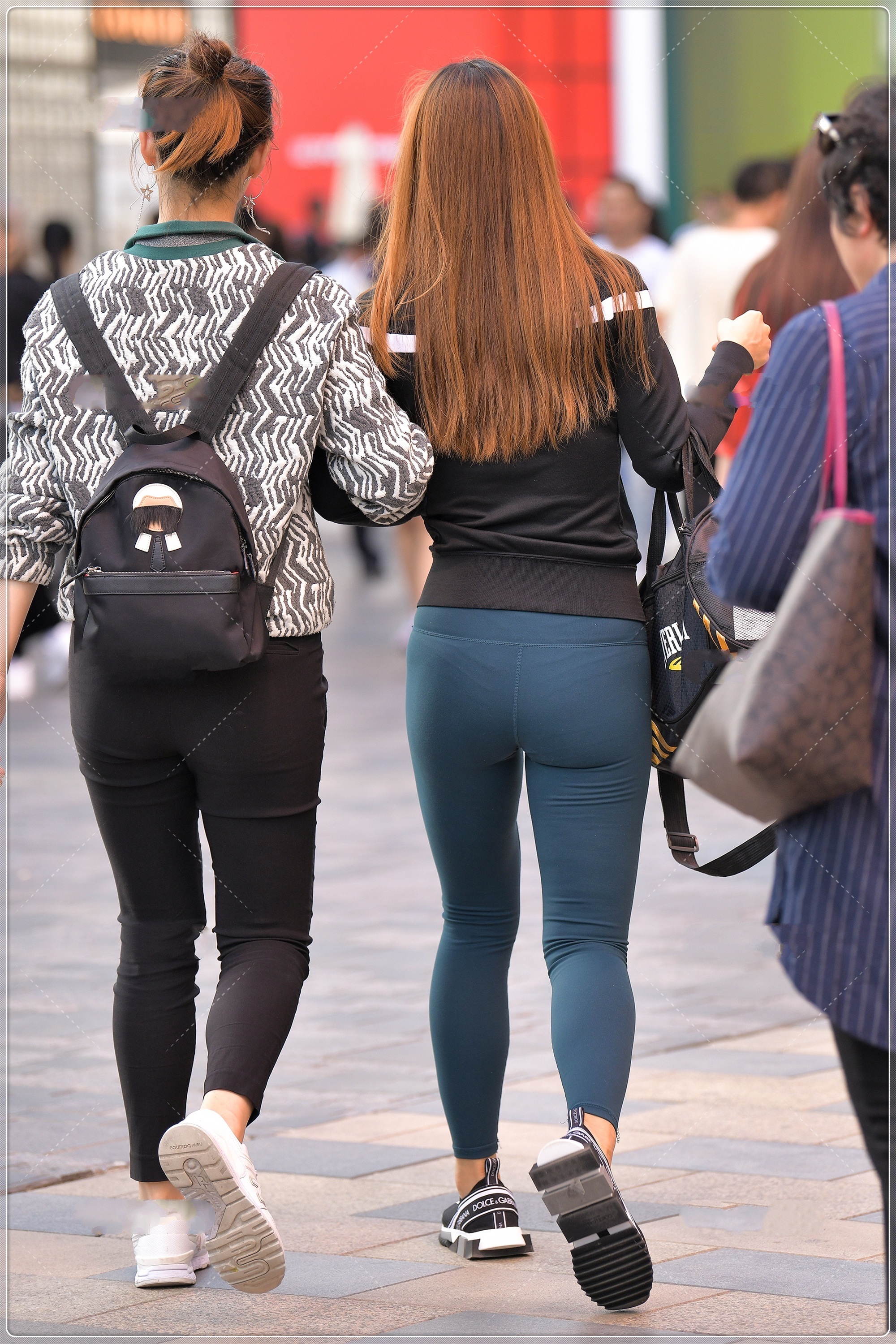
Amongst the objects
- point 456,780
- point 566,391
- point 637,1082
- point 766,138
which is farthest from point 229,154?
point 766,138

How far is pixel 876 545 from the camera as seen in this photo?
2.13 metres

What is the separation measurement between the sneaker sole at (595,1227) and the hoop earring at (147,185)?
1.69m

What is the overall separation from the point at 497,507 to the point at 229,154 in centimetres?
72

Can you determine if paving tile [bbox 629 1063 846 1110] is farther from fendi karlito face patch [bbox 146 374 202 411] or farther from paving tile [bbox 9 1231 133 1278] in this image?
fendi karlito face patch [bbox 146 374 202 411]

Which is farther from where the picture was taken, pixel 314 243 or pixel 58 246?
pixel 314 243

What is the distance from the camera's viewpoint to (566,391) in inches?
120

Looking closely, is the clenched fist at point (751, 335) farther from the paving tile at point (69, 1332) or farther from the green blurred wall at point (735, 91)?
the green blurred wall at point (735, 91)

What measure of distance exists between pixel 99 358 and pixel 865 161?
1.32m

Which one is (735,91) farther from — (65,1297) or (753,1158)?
(65,1297)

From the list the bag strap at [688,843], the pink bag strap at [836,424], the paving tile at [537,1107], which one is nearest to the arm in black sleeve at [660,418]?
the bag strap at [688,843]

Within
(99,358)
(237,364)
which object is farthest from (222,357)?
(99,358)

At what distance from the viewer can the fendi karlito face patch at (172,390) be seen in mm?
2957

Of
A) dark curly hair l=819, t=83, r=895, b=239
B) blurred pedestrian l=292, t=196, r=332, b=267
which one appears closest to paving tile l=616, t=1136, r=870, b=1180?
dark curly hair l=819, t=83, r=895, b=239

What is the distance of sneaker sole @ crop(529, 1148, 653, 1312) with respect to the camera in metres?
2.77
